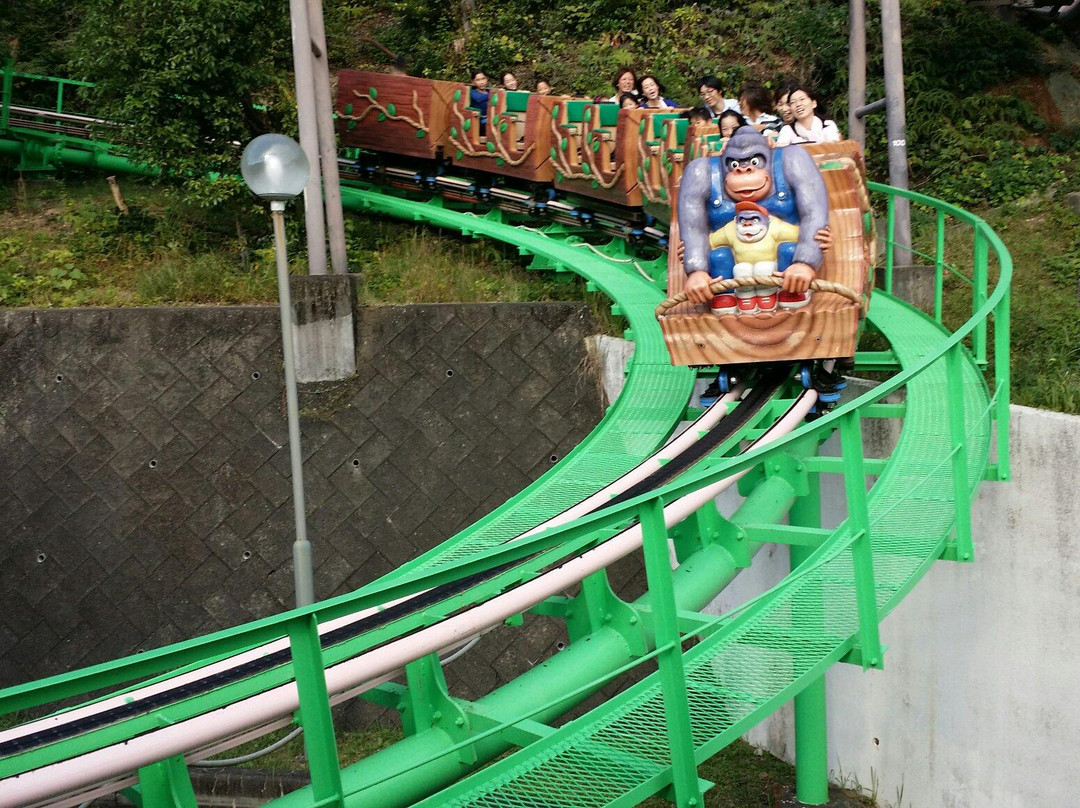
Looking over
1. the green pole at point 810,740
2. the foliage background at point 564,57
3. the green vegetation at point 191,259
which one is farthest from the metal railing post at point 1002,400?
the foliage background at point 564,57

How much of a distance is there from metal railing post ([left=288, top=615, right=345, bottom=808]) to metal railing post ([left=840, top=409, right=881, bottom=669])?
2074 millimetres

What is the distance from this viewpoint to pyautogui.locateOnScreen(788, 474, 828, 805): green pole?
607 cm

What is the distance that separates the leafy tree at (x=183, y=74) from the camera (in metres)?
9.96

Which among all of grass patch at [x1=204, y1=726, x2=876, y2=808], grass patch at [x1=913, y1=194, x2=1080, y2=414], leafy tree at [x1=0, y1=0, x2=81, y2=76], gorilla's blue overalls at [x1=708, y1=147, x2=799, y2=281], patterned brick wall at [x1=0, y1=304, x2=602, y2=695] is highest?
leafy tree at [x1=0, y1=0, x2=81, y2=76]

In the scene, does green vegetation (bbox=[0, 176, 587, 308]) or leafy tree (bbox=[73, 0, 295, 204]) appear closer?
green vegetation (bbox=[0, 176, 587, 308])

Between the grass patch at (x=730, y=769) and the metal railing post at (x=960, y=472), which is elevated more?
the metal railing post at (x=960, y=472)

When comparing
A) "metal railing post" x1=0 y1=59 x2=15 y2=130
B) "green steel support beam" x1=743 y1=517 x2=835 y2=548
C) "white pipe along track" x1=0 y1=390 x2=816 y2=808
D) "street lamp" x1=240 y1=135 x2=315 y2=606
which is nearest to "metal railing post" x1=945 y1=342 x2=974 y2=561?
"green steel support beam" x1=743 y1=517 x2=835 y2=548

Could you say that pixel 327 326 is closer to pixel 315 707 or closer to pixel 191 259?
pixel 191 259

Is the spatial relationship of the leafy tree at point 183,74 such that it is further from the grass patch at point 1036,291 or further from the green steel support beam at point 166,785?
the green steel support beam at point 166,785

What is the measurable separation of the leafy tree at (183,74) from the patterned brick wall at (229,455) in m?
2.34

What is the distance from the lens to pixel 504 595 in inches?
145

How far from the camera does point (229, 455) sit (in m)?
8.31

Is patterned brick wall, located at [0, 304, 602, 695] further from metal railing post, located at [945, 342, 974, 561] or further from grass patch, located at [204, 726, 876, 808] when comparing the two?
metal railing post, located at [945, 342, 974, 561]

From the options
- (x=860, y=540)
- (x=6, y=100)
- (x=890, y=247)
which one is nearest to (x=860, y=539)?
(x=860, y=540)
